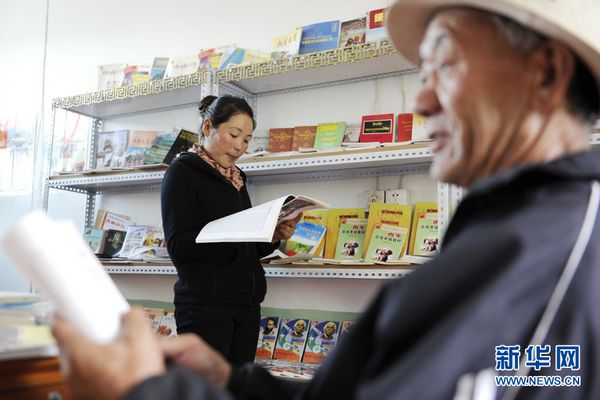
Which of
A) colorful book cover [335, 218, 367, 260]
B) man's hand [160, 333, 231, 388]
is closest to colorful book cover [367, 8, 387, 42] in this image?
colorful book cover [335, 218, 367, 260]

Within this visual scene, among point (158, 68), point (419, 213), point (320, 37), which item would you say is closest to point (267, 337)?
point (419, 213)

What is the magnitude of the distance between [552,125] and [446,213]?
5.39 feet

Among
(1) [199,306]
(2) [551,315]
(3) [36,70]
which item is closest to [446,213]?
(1) [199,306]

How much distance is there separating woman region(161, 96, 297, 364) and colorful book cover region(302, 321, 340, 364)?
0.48 metres

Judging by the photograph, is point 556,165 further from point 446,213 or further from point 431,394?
point 446,213

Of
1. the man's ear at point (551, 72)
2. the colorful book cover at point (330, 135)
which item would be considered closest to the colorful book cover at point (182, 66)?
the colorful book cover at point (330, 135)

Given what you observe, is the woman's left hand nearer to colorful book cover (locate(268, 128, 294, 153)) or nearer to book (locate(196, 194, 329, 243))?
book (locate(196, 194, 329, 243))

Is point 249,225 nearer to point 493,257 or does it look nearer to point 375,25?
point 375,25

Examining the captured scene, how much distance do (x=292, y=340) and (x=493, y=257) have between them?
7.86ft

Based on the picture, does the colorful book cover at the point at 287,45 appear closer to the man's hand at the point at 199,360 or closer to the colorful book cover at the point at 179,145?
the colorful book cover at the point at 179,145

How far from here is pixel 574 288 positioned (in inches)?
24.4

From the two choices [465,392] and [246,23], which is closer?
[465,392]

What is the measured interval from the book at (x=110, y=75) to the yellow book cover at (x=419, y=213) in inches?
81.2

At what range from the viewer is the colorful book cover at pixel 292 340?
2857 millimetres
